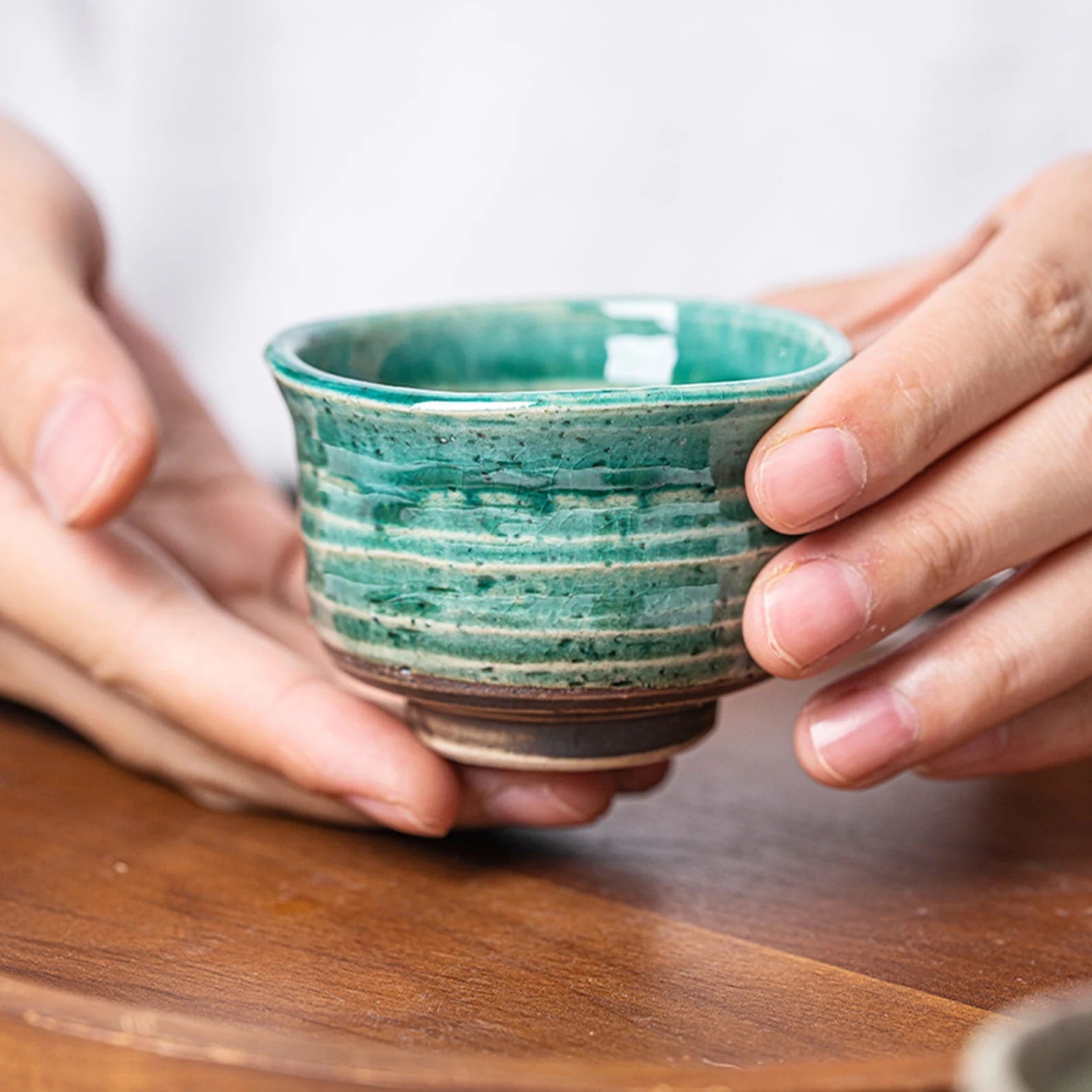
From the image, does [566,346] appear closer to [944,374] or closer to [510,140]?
[944,374]

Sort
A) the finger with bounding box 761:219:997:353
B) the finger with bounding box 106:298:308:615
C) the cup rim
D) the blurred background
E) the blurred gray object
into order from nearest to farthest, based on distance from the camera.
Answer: the blurred gray object → the cup rim → the finger with bounding box 761:219:997:353 → the finger with bounding box 106:298:308:615 → the blurred background

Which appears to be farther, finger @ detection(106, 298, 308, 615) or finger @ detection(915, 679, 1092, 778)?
finger @ detection(106, 298, 308, 615)

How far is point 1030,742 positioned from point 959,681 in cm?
9

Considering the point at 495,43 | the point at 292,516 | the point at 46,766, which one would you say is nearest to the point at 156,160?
the point at 495,43

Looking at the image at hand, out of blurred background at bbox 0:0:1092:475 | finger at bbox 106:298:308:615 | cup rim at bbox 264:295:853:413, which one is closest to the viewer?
cup rim at bbox 264:295:853:413

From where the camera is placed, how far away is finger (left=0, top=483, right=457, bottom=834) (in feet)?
1.82

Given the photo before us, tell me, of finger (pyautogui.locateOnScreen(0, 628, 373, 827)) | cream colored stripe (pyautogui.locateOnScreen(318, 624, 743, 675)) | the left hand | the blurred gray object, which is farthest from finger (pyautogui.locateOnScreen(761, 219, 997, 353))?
the blurred gray object

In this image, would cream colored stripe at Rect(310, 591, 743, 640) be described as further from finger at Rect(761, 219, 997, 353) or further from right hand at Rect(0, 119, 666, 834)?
finger at Rect(761, 219, 997, 353)

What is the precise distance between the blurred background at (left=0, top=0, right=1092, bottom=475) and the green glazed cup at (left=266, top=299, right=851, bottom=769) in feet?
2.16

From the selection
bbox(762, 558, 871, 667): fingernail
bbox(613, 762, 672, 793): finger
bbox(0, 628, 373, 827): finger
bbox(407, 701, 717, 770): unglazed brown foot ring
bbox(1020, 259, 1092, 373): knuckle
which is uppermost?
bbox(1020, 259, 1092, 373): knuckle

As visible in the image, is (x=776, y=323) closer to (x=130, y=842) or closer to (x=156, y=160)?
(x=130, y=842)

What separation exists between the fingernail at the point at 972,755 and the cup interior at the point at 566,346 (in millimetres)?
188

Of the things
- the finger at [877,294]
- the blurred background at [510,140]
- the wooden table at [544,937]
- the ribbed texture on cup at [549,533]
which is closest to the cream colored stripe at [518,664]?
the ribbed texture on cup at [549,533]

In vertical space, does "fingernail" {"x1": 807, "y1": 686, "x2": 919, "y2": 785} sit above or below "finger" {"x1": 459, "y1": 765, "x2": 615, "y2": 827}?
above
